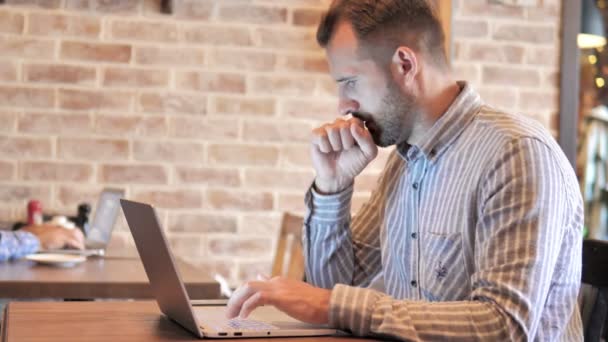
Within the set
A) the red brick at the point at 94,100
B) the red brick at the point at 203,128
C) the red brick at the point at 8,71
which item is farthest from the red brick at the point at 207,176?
the red brick at the point at 8,71

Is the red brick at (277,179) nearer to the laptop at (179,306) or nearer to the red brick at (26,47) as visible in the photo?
the red brick at (26,47)

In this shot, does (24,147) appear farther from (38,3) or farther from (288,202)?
(288,202)

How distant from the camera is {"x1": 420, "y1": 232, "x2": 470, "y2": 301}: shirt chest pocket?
1606mm

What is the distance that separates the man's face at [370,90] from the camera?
1734 millimetres

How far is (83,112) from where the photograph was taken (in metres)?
3.65

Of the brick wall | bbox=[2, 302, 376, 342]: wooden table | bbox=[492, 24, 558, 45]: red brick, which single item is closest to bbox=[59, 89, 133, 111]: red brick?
the brick wall

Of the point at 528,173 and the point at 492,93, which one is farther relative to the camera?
the point at 492,93

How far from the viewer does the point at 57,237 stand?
291 cm

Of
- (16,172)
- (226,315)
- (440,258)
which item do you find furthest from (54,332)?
(16,172)

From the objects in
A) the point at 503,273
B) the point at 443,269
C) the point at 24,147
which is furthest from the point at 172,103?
the point at 503,273

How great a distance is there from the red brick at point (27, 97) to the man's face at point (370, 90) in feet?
6.94

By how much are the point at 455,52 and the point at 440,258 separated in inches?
93.4

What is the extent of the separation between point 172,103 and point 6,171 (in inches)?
27.3

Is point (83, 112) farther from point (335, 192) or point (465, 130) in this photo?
Result: point (465, 130)
